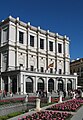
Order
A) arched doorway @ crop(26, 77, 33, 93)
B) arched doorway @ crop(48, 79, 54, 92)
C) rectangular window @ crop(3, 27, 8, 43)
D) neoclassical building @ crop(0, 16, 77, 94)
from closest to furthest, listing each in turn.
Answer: arched doorway @ crop(26, 77, 33, 93) < neoclassical building @ crop(0, 16, 77, 94) < rectangular window @ crop(3, 27, 8, 43) < arched doorway @ crop(48, 79, 54, 92)

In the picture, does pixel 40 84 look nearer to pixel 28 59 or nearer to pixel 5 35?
pixel 28 59

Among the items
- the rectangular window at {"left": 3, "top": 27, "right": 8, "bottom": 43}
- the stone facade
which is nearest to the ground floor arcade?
the rectangular window at {"left": 3, "top": 27, "right": 8, "bottom": 43}

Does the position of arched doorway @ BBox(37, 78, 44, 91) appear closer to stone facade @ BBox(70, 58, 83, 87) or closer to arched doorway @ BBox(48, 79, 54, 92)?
arched doorway @ BBox(48, 79, 54, 92)

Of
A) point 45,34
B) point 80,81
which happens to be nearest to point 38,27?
point 45,34

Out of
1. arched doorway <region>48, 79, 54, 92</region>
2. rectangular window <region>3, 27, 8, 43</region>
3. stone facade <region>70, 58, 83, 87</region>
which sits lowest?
arched doorway <region>48, 79, 54, 92</region>

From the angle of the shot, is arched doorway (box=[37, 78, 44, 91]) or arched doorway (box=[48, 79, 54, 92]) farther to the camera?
arched doorway (box=[48, 79, 54, 92])

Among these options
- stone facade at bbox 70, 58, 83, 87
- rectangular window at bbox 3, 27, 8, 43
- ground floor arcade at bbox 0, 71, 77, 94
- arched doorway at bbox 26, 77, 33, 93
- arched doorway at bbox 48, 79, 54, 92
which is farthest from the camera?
stone facade at bbox 70, 58, 83, 87

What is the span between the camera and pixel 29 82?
57969 millimetres

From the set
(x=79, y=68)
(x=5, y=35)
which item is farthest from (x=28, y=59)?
(x=79, y=68)

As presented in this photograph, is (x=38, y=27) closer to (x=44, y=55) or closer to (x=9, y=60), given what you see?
(x=44, y=55)

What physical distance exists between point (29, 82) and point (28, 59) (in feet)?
31.4

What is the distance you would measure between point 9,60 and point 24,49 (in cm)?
641

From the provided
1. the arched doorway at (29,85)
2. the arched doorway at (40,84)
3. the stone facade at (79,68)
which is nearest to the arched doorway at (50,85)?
the arched doorway at (40,84)

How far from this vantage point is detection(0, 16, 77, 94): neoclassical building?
57938 millimetres
